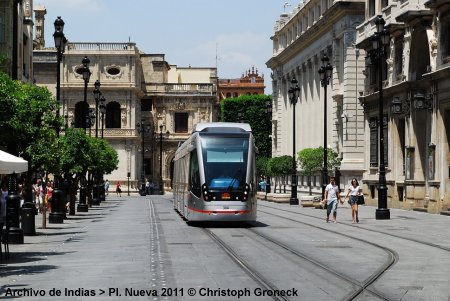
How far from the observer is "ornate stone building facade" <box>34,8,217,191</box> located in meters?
120

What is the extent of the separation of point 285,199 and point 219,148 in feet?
132

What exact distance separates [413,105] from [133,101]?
72491 mm

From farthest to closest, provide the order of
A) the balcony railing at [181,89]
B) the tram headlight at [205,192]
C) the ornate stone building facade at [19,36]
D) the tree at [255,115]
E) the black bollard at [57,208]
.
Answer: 1. the tree at [255,115]
2. the balcony railing at [181,89]
3. the ornate stone building facade at [19,36]
4. the black bollard at [57,208]
5. the tram headlight at [205,192]

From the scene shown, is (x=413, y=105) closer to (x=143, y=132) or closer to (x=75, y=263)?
(x=75, y=263)

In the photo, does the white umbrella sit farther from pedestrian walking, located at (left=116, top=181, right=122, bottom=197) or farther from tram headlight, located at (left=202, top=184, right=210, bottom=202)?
pedestrian walking, located at (left=116, top=181, right=122, bottom=197)

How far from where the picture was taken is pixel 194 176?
35.8 meters

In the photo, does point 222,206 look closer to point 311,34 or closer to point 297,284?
point 297,284

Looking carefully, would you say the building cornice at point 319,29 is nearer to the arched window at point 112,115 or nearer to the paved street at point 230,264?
the arched window at point 112,115

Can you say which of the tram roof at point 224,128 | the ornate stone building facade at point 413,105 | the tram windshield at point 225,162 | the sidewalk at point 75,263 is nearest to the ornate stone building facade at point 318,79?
the ornate stone building facade at point 413,105

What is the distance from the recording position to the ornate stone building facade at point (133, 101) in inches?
4729

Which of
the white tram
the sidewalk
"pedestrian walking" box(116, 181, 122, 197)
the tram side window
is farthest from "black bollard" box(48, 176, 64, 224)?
"pedestrian walking" box(116, 181, 122, 197)

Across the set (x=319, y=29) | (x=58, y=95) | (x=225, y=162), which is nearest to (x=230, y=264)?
(x=225, y=162)

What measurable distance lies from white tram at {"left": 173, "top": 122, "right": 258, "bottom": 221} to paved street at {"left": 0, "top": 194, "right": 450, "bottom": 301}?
743 mm

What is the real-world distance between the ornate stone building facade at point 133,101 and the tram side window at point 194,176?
236 feet
